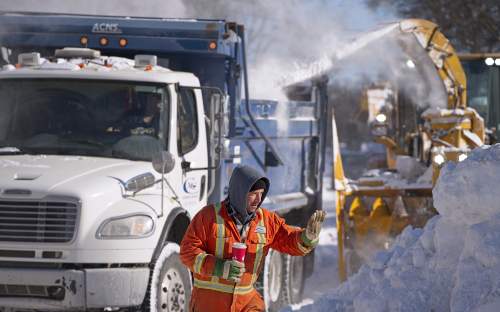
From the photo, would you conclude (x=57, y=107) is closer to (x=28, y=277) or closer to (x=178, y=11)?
(x=28, y=277)

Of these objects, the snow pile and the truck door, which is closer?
the snow pile

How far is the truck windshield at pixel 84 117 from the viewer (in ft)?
24.5

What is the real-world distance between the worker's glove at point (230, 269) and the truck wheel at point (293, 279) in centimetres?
518

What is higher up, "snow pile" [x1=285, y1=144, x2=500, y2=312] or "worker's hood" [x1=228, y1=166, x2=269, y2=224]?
"worker's hood" [x1=228, y1=166, x2=269, y2=224]

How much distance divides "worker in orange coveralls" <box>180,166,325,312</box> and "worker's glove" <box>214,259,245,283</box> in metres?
0.06

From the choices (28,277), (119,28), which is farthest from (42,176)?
(119,28)

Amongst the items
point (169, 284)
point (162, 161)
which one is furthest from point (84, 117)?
point (169, 284)

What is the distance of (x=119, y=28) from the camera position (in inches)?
352

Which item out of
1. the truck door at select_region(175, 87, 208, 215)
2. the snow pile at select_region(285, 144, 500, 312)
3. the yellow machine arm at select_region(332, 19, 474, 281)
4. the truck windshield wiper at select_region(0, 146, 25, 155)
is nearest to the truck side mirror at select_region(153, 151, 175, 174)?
the truck door at select_region(175, 87, 208, 215)

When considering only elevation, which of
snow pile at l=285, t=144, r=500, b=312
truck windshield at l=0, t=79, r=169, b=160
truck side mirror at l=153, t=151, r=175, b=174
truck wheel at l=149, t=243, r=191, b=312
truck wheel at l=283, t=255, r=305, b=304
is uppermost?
truck windshield at l=0, t=79, r=169, b=160

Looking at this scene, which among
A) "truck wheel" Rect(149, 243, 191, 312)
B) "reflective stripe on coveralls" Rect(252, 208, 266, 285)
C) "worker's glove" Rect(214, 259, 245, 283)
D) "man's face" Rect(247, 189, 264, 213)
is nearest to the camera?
"worker's glove" Rect(214, 259, 245, 283)

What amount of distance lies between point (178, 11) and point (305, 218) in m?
3.34

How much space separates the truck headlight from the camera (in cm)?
662

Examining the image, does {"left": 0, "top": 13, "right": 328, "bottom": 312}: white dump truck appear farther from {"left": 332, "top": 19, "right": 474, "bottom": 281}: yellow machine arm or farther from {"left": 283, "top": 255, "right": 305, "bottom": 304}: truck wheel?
{"left": 332, "top": 19, "right": 474, "bottom": 281}: yellow machine arm
